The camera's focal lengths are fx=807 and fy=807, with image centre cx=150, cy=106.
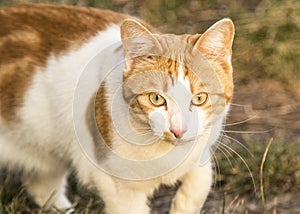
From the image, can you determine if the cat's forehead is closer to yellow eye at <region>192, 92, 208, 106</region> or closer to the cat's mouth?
yellow eye at <region>192, 92, 208, 106</region>

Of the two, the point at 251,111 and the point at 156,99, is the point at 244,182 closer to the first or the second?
the point at 251,111

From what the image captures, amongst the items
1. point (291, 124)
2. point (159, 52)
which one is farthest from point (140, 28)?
point (291, 124)

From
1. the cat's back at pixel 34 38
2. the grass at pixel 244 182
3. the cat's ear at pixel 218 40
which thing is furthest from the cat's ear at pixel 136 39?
the grass at pixel 244 182

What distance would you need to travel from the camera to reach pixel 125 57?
9.48 ft

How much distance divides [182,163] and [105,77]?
1.45 ft

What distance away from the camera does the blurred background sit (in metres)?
3.78

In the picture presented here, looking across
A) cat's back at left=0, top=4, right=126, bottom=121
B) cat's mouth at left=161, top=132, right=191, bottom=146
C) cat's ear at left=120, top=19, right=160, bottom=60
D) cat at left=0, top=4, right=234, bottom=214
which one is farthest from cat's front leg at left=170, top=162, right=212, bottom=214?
cat's back at left=0, top=4, right=126, bottom=121

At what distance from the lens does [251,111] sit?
450 cm

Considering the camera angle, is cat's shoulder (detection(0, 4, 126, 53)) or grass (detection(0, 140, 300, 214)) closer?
cat's shoulder (detection(0, 4, 126, 53))

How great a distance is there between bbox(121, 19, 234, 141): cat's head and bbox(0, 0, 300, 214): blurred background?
41 centimetres

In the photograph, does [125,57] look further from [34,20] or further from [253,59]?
[253,59]

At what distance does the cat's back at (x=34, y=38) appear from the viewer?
3348mm

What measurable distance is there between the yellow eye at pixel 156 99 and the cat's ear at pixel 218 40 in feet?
0.78

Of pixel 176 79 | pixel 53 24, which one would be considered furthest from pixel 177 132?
pixel 53 24
